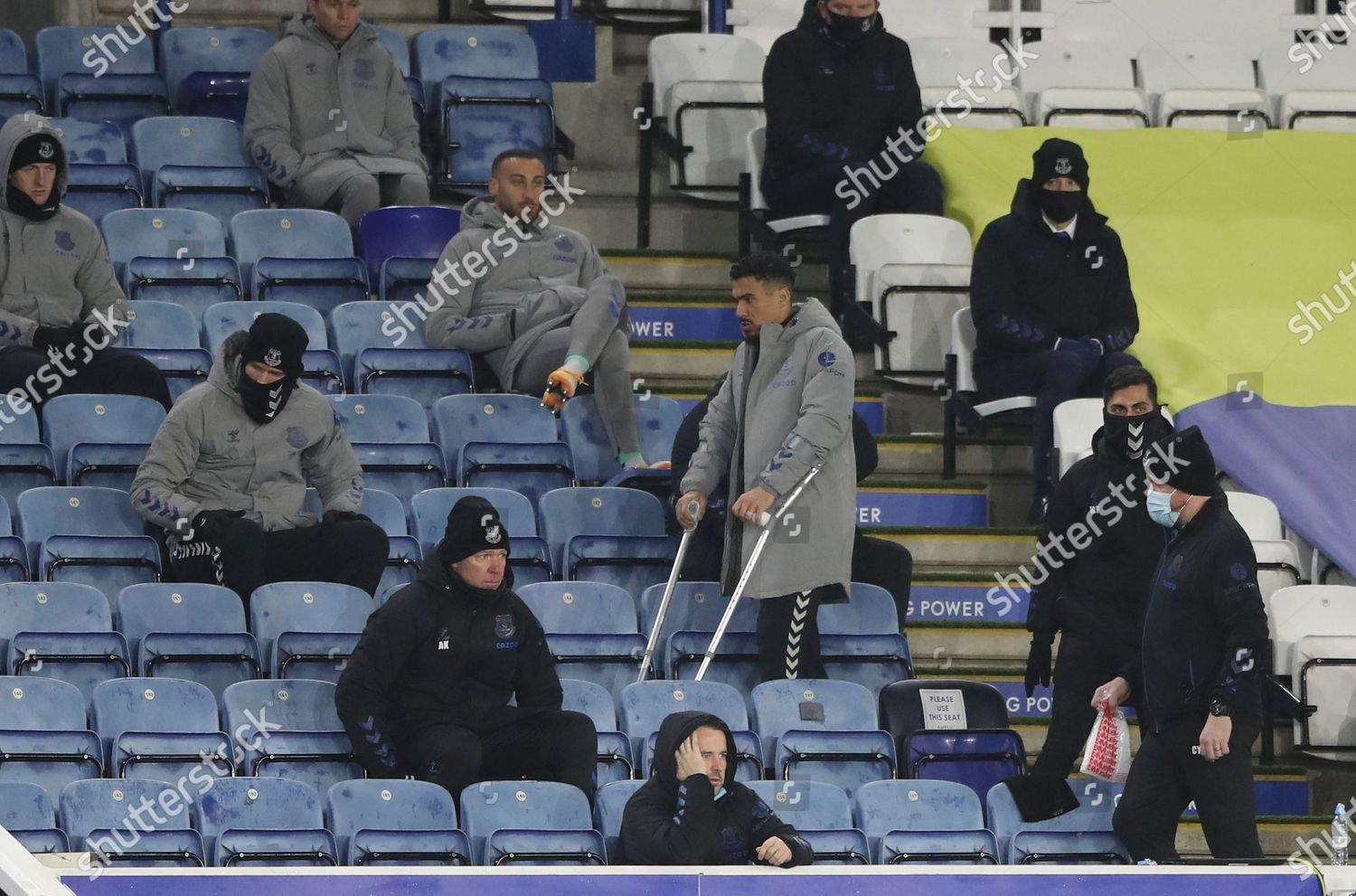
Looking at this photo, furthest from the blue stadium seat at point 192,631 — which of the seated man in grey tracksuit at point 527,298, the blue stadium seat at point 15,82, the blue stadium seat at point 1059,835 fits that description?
the blue stadium seat at point 15,82

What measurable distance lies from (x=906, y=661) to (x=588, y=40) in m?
4.15

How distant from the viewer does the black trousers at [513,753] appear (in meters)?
6.93

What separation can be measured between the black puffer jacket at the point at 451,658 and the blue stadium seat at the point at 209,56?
12.7ft

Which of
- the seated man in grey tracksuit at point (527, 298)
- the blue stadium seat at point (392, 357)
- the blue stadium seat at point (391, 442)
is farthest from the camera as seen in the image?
the blue stadium seat at point (392, 357)

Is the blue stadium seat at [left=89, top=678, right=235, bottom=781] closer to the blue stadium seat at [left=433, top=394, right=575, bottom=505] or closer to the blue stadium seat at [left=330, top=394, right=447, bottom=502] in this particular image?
the blue stadium seat at [left=330, top=394, right=447, bottom=502]

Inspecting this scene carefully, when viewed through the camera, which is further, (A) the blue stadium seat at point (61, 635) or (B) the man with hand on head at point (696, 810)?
(A) the blue stadium seat at point (61, 635)

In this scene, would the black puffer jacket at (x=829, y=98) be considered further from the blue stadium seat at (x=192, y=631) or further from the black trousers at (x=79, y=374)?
the blue stadium seat at (x=192, y=631)

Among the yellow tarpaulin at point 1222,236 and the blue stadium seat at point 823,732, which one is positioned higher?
the yellow tarpaulin at point 1222,236

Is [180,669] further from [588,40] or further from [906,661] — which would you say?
[588,40]

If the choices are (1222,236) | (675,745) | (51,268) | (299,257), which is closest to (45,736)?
(675,745)

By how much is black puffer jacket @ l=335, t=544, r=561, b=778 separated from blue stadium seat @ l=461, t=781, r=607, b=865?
0.36 m

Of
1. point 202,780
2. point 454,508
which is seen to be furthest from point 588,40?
point 202,780

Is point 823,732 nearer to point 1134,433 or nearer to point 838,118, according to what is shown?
point 1134,433

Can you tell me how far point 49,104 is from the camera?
34.0 feet
